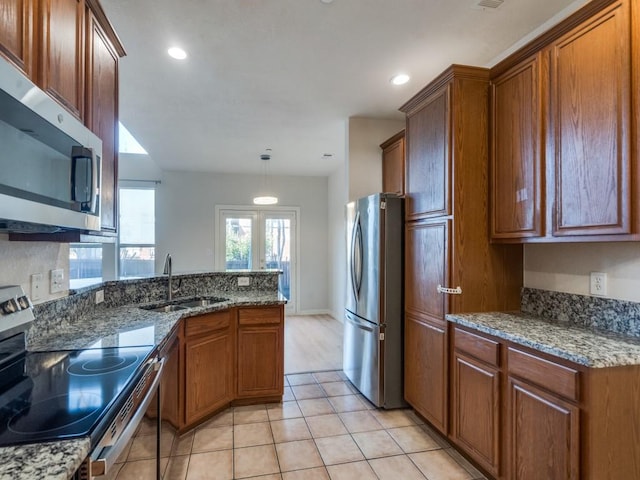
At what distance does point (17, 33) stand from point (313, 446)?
2552 mm

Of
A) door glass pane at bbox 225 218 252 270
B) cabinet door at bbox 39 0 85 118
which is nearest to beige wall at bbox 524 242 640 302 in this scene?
cabinet door at bbox 39 0 85 118

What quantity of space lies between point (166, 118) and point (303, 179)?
333cm

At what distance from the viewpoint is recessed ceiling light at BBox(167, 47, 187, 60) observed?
2.49 m

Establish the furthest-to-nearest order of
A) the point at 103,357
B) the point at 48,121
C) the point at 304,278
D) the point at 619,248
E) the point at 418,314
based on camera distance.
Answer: the point at 304,278
the point at 418,314
the point at 619,248
the point at 103,357
the point at 48,121

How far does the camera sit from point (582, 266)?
1.99 metres

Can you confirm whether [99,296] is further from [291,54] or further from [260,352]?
[291,54]

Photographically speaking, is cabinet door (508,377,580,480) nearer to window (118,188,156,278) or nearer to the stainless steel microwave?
the stainless steel microwave

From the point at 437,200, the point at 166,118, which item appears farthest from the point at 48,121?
the point at 166,118

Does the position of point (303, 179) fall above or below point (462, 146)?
above

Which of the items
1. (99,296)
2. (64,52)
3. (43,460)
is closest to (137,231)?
(99,296)

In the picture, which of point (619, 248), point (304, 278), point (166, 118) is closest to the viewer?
point (619, 248)

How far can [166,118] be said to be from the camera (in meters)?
3.84

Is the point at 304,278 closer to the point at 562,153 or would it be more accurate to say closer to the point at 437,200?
the point at 437,200

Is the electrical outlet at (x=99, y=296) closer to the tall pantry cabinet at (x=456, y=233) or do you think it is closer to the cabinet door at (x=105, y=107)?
the cabinet door at (x=105, y=107)
